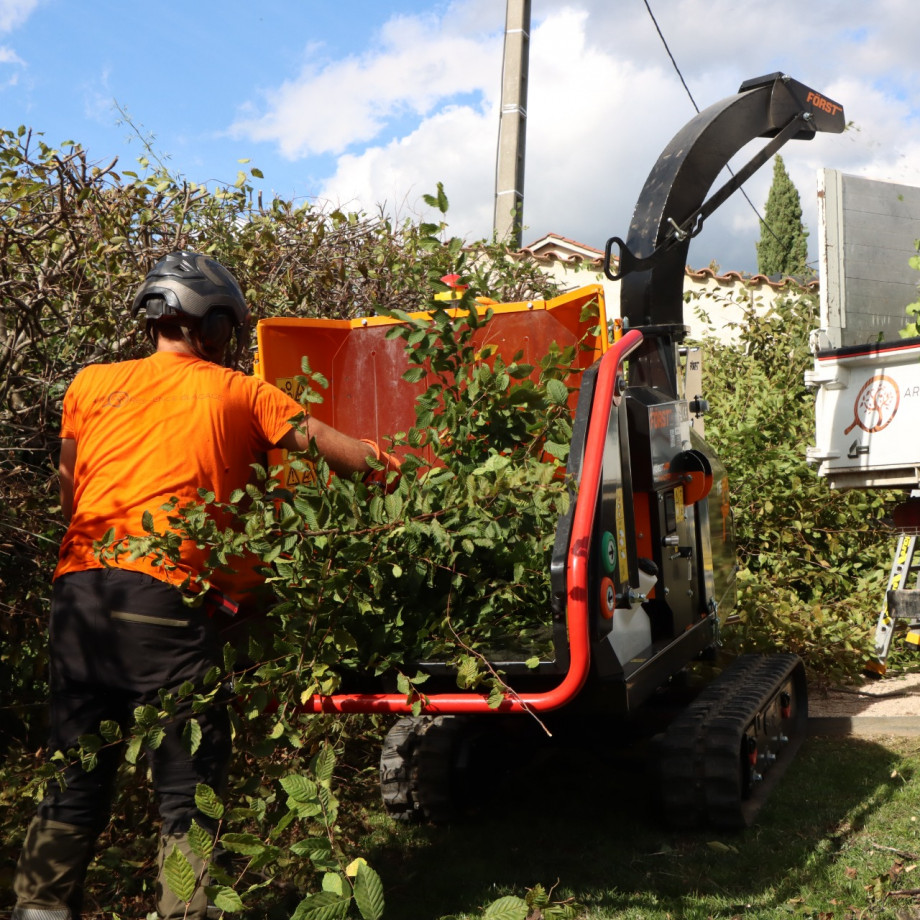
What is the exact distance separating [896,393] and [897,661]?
199cm

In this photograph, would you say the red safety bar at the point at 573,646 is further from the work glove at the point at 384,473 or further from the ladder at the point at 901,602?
the ladder at the point at 901,602

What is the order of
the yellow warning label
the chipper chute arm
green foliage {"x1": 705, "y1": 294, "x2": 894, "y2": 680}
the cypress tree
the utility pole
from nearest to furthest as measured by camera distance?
the yellow warning label < the chipper chute arm < green foliage {"x1": 705, "y1": 294, "x2": 894, "y2": 680} < the utility pole < the cypress tree

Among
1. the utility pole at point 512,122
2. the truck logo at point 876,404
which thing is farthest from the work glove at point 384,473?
the utility pole at point 512,122

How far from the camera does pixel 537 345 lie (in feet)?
16.9

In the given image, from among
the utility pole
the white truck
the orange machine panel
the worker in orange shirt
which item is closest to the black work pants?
the worker in orange shirt

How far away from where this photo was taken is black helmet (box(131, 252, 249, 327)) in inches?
136

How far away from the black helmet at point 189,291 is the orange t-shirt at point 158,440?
0.16 m

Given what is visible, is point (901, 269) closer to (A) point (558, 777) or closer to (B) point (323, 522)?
(A) point (558, 777)

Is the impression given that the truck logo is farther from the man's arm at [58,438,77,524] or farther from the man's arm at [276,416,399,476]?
the man's arm at [58,438,77,524]

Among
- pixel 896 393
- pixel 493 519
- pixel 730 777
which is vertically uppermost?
pixel 896 393

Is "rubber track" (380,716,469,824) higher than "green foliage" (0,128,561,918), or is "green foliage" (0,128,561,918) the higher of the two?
"green foliage" (0,128,561,918)

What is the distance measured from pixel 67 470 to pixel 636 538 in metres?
1.99

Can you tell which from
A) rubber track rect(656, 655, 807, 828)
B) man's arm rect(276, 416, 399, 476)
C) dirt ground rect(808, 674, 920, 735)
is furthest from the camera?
dirt ground rect(808, 674, 920, 735)

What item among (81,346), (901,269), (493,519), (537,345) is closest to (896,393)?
(901,269)
